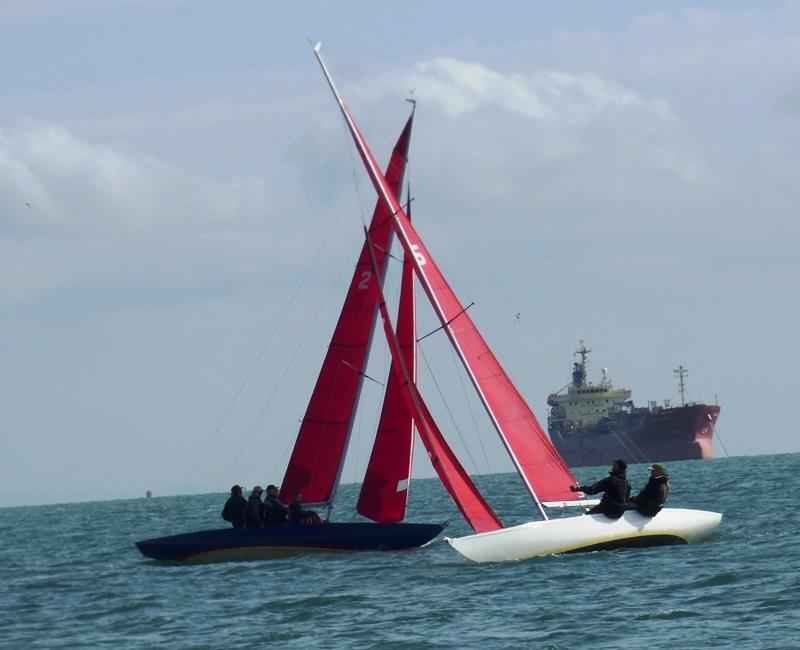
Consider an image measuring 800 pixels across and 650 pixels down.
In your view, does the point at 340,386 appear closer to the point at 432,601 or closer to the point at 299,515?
the point at 299,515

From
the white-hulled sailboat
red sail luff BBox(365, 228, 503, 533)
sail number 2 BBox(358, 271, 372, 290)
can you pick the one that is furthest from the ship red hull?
the white-hulled sailboat

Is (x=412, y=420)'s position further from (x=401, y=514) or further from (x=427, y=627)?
(x=427, y=627)

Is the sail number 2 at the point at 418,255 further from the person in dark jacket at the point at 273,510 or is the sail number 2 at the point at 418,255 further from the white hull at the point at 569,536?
the person in dark jacket at the point at 273,510

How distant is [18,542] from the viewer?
156 feet

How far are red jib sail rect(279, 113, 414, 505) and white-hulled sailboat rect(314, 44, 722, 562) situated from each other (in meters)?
2.02

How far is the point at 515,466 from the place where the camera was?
78.7ft

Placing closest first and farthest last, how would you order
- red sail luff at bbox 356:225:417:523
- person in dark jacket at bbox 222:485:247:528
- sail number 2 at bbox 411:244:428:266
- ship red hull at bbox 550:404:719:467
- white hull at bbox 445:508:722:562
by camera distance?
white hull at bbox 445:508:722:562
sail number 2 at bbox 411:244:428:266
person in dark jacket at bbox 222:485:247:528
red sail luff at bbox 356:225:417:523
ship red hull at bbox 550:404:719:467

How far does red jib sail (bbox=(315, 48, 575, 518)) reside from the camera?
24.2 metres

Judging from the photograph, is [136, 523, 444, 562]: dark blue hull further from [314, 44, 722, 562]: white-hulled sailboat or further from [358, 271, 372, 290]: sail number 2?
[358, 271, 372, 290]: sail number 2

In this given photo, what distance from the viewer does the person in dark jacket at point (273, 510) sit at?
89.5ft

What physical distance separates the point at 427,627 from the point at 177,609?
4392mm

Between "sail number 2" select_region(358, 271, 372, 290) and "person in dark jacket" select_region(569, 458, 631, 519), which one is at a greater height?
"sail number 2" select_region(358, 271, 372, 290)

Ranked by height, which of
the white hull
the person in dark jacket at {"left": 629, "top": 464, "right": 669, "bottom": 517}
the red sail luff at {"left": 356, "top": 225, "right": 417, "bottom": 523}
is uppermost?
the red sail luff at {"left": 356, "top": 225, "right": 417, "bottom": 523}

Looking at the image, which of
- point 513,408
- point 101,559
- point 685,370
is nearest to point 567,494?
point 513,408
